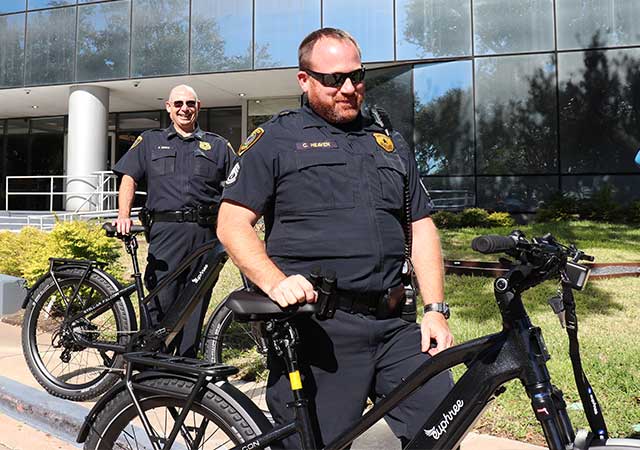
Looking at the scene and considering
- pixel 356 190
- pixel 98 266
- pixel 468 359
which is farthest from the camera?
pixel 98 266

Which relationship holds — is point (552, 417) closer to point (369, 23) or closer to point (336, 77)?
point (336, 77)

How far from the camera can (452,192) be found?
585 inches

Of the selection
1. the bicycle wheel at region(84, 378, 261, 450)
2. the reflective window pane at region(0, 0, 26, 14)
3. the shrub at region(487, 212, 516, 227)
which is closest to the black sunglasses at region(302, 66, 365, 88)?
the bicycle wheel at region(84, 378, 261, 450)

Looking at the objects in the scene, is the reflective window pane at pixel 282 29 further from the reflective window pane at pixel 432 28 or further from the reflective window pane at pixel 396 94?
the reflective window pane at pixel 432 28

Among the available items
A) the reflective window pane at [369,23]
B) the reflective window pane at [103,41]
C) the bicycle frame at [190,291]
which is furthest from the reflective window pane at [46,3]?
the bicycle frame at [190,291]

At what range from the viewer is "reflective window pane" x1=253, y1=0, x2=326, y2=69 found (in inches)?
608

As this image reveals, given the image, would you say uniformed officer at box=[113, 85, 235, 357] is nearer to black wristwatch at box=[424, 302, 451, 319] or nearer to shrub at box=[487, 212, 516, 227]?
black wristwatch at box=[424, 302, 451, 319]

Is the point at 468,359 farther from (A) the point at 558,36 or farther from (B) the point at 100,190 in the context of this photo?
(B) the point at 100,190

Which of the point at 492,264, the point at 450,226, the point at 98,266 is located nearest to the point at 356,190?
the point at 98,266

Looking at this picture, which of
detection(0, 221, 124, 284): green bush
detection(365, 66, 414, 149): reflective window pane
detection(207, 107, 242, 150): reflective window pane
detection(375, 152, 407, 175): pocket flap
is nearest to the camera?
detection(375, 152, 407, 175): pocket flap

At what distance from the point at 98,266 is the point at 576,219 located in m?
11.3

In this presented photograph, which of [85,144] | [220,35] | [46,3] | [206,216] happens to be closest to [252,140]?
[206,216]

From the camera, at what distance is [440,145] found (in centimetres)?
1500

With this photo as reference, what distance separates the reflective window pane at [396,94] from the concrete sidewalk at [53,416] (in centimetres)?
1196
